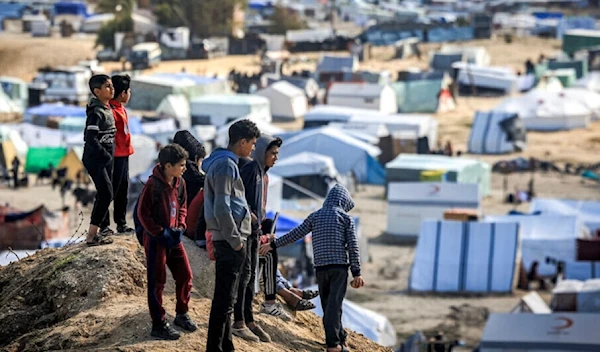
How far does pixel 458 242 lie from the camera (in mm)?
22422

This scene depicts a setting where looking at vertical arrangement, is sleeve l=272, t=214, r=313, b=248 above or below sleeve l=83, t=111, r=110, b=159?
below

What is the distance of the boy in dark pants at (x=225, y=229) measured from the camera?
671 cm

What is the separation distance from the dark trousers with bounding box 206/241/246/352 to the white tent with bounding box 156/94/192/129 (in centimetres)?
3597

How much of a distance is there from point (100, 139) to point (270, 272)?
1.43 meters

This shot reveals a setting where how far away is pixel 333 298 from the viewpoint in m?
7.71

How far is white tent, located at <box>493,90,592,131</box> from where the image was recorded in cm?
4619

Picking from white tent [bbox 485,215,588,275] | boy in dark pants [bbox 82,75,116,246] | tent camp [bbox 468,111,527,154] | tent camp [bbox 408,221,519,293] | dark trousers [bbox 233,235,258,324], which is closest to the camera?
dark trousers [bbox 233,235,258,324]

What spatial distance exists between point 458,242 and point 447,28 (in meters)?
60.7

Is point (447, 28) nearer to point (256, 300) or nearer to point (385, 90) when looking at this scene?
point (385, 90)

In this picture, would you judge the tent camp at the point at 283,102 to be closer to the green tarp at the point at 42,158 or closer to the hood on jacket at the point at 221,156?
the green tarp at the point at 42,158

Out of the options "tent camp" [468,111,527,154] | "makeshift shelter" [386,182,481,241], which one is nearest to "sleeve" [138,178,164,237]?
"makeshift shelter" [386,182,481,241]

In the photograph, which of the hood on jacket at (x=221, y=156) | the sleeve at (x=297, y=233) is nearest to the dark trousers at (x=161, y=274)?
the hood on jacket at (x=221, y=156)

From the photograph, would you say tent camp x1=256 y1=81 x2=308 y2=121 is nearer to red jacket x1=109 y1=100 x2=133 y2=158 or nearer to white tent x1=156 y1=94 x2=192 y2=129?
white tent x1=156 y1=94 x2=192 y2=129

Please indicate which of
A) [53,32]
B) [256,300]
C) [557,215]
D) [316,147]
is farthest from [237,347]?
[53,32]
